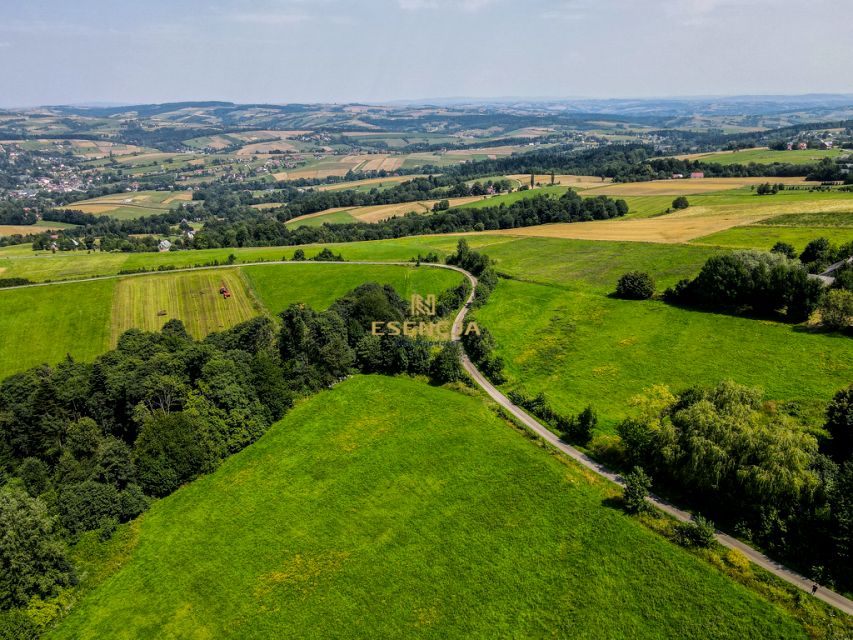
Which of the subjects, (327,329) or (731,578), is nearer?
(731,578)

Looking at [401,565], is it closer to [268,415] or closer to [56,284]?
[268,415]

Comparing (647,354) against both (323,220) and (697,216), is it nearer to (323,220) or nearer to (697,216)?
(697,216)

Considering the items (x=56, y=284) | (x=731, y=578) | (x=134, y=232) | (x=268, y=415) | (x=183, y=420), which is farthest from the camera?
(x=134, y=232)

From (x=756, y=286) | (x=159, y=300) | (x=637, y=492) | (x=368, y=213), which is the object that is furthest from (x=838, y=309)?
(x=368, y=213)

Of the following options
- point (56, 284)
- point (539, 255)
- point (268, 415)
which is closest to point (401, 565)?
point (268, 415)

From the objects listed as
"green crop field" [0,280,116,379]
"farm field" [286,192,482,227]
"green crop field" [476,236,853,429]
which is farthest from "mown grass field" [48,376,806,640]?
"farm field" [286,192,482,227]

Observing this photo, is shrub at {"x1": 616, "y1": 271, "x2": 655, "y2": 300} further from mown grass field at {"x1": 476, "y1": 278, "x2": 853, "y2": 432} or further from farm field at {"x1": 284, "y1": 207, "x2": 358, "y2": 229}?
farm field at {"x1": 284, "y1": 207, "x2": 358, "y2": 229}

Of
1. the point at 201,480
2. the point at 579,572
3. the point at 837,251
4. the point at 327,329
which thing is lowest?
the point at 201,480
